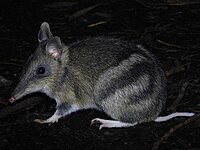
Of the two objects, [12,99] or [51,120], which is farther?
[51,120]

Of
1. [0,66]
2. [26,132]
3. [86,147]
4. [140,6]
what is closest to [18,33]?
[0,66]

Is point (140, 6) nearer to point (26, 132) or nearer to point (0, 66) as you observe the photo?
point (0, 66)

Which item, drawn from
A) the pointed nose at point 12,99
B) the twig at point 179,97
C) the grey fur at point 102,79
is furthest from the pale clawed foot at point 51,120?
the twig at point 179,97

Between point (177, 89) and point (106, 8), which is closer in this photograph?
point (177, 89)

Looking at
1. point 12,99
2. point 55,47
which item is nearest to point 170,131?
point 55,47

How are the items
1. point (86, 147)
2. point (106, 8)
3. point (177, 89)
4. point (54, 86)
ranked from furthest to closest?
point (106, 8) < point (177, 89) < point (54, 86) < point (86, 147)

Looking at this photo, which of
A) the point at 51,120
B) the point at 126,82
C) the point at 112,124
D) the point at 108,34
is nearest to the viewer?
the point at 126,82

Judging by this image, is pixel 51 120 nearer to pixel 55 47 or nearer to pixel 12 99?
pixel 12 99

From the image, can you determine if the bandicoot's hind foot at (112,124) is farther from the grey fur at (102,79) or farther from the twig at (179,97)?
the twig at (179,97)
